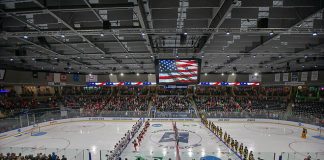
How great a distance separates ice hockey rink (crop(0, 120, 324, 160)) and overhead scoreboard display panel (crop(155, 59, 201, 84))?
15.6ft

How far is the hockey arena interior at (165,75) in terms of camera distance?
9328 mm

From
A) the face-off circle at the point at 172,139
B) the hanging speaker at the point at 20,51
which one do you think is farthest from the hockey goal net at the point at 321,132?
the hanging speaker at the point at 20,51

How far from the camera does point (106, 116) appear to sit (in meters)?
27.8

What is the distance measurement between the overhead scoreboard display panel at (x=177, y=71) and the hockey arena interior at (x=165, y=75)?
7 cm

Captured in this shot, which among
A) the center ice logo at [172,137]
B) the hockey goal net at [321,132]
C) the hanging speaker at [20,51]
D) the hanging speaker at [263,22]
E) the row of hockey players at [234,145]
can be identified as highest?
the hanging speaker at [263,22]

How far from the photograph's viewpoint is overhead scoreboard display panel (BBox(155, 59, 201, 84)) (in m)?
14.3

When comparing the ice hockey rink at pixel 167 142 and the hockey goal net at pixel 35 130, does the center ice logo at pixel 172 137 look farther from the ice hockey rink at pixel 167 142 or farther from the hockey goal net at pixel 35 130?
the hockey goal net at pixel 35 130

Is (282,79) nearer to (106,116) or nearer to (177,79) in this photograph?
(177,79)

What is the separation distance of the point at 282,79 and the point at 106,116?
1032 inches

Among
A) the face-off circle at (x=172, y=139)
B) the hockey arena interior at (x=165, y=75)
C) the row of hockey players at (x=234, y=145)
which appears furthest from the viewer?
the face-off circle at (x=172, y=139)

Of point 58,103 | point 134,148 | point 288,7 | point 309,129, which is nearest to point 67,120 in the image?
point 58,103

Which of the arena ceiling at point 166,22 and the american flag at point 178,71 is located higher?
the arena ceiling at point 166,22

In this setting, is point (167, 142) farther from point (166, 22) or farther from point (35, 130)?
point (35, 130)

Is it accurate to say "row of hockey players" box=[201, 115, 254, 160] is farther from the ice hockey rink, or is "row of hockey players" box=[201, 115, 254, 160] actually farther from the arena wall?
the arena wall
